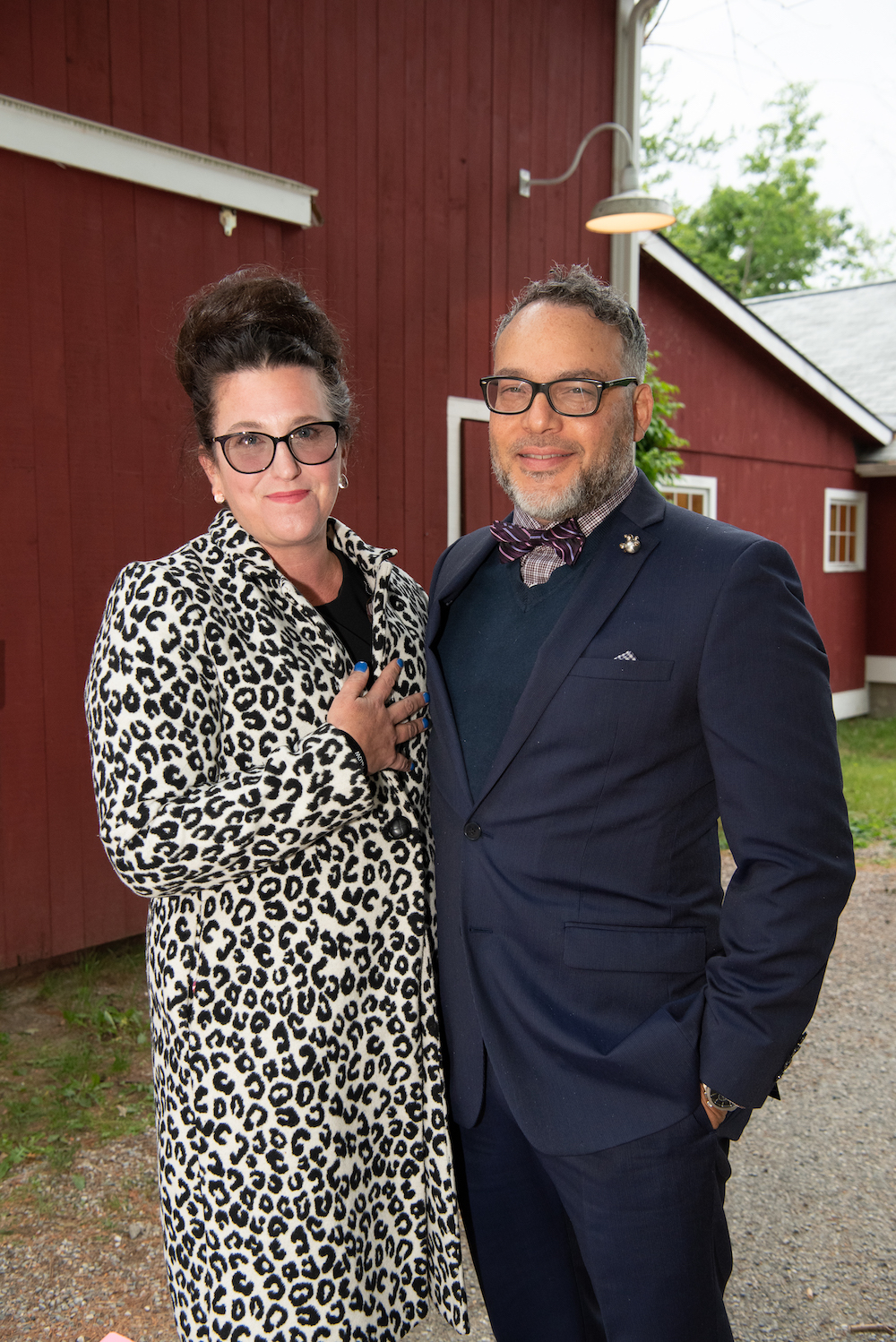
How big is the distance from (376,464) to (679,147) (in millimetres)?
29276

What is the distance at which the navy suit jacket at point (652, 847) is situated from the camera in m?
1.65

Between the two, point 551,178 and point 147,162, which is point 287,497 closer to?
point 147,162

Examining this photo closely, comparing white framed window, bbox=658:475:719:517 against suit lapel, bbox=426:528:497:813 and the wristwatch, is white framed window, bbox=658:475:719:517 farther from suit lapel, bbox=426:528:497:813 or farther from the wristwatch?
the wristwatch

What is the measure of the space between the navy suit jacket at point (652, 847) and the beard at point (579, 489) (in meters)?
0.07

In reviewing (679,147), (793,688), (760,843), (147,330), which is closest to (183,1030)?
(760,843)

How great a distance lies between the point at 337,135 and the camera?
5.74 meters

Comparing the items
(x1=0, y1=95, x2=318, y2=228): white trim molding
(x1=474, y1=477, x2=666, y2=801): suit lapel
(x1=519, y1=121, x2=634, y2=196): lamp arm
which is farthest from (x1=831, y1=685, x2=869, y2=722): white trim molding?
(x1=474, y1=477, x2=666, y2=801): suit lapel


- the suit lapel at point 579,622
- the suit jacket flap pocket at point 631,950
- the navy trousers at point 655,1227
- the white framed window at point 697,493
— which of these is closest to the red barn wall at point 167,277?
the suit lapel at point 579,622

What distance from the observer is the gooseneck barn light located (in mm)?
6285

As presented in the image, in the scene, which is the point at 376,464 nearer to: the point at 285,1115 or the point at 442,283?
the point at 442,283

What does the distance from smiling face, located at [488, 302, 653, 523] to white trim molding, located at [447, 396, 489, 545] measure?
451 centimetres

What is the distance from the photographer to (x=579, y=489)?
6.37ft

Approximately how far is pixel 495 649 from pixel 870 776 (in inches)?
331

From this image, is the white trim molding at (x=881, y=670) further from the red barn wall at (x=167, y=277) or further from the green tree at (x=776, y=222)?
the green tree at (x=776, y=222)
